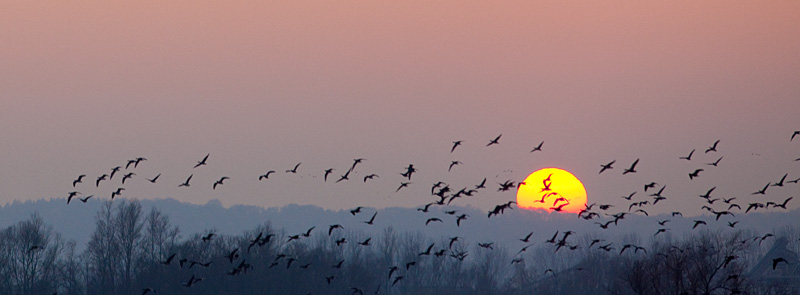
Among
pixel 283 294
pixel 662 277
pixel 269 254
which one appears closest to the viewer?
pixel 662 277

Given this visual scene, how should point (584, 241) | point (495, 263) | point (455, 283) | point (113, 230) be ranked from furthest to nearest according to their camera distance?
point (584, 241) < point (495, 263) < point (455, 283) < point (113, 230)

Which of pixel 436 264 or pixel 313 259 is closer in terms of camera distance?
pixel 313 259

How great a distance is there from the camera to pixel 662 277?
158 feet

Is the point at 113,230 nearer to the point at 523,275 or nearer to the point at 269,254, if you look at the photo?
the point at 269,254

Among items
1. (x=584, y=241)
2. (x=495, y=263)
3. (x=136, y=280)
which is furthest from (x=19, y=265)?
(x=584, y=241)

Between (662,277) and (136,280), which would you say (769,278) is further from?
(136,280)

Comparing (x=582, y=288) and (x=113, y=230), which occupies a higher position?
(x=113, y=230)

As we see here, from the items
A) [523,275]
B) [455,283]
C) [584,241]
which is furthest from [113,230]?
[584,241]

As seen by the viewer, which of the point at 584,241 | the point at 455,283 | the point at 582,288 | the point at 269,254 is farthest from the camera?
the point at 584,241

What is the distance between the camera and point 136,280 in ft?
202

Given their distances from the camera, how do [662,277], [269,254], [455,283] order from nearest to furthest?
[662,277] < [269,254] < [455,283]

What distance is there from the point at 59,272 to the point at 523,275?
139 ft

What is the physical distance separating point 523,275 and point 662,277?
47119mm

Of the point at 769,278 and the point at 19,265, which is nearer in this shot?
the point at 19,265
